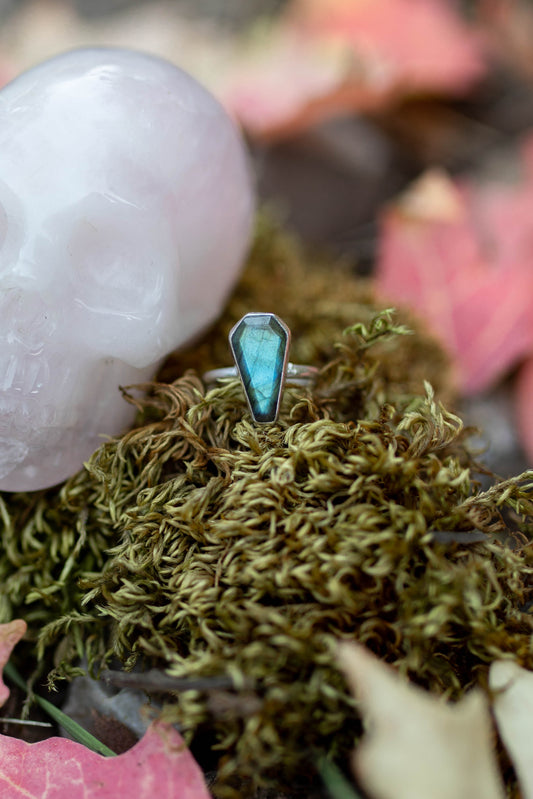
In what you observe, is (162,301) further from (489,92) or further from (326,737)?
(489,92)

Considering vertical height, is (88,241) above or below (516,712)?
above

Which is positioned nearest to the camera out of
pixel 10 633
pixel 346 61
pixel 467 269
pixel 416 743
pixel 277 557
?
pixel 416 743

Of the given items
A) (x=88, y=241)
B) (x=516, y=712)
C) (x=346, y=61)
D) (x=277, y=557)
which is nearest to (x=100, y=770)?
(x=277, y=557)

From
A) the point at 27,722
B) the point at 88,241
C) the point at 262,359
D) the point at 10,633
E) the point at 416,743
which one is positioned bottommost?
the point at 27,722

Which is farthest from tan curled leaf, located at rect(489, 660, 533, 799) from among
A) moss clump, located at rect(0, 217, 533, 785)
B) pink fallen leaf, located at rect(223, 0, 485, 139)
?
pink fallen leaf, located at rect(223, 0, 485, 139)

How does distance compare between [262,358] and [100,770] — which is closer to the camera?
[100,770]

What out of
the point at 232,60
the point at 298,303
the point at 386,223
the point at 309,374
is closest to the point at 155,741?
the point at 309,374

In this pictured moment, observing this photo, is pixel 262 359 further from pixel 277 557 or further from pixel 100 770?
pixel 100 770
